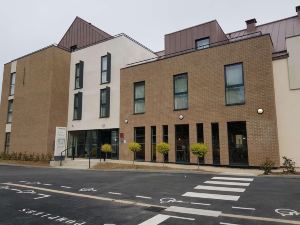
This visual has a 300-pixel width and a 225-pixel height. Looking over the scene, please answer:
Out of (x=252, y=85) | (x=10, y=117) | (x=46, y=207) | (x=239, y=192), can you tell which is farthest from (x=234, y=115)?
(x=10, y=117)

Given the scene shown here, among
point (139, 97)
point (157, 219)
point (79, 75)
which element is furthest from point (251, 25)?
point (157, 219)

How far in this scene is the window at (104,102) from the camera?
23.4 metres

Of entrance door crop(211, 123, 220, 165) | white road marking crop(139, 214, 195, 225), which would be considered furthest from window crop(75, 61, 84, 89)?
white road marking crop(139, 214, 195, 225)

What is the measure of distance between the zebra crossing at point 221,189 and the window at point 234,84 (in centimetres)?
689

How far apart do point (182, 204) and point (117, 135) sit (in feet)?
51.3

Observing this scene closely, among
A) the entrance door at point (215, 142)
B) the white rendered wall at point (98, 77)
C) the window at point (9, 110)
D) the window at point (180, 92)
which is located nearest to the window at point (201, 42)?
the window at point (180, 92)

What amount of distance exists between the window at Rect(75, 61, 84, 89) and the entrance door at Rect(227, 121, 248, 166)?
15.1 metres

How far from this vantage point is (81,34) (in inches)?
1185

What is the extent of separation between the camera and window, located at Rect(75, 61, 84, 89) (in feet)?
85.5

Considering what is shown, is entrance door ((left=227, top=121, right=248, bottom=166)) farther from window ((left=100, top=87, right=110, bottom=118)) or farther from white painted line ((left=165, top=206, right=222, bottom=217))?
window ((left=100, top=87, right=110, bottom=118))

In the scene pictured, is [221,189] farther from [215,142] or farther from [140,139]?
[140,139]

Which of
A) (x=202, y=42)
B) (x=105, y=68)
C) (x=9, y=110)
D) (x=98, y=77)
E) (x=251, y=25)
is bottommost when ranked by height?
(x=9, y=110)

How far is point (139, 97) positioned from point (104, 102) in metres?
3.81

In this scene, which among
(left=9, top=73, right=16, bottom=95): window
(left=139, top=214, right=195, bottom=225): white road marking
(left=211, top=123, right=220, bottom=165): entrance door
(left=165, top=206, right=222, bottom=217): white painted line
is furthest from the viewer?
(left=9, top=73, right=16, bottom=95): window
